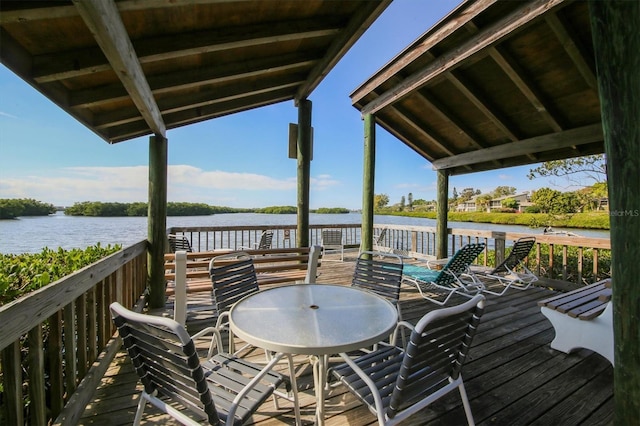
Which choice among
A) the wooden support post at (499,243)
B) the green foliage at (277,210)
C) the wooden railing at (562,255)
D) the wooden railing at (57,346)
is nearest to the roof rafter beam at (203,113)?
the wooden railing at (57,346)

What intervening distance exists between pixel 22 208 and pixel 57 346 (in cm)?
420

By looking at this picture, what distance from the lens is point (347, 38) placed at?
10.2ft

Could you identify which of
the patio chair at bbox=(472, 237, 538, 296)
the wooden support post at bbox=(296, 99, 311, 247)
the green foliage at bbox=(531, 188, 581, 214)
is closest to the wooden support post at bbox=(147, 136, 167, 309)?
the wooden support post at bbox=(296, 99, 311, 247)

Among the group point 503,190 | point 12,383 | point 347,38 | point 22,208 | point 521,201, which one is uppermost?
point 347,38

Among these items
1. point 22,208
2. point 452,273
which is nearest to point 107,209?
point 22,208

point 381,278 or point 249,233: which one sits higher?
point 249,233

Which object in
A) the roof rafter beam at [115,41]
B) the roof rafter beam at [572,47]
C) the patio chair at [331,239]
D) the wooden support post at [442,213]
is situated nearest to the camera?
the roof rafter beam at [115,41]

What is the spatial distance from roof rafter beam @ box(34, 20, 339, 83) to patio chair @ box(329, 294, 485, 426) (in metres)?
2.64

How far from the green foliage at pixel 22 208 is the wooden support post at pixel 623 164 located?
A: 6.22 meters

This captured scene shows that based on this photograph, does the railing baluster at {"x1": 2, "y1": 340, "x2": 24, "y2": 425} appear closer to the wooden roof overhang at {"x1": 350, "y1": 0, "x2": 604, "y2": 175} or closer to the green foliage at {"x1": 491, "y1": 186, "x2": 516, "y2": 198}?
the wooden roof overhang at {"x1": 350, "y1": 0, "x2": 604, "y2": 175}

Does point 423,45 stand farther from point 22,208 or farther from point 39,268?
point 22,208

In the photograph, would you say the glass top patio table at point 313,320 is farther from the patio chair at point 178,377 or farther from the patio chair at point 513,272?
the patio chair at point 513,272

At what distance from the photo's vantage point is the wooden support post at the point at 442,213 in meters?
6.38

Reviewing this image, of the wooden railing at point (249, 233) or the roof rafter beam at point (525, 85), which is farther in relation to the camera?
the wooden railing at point (249, 233)
